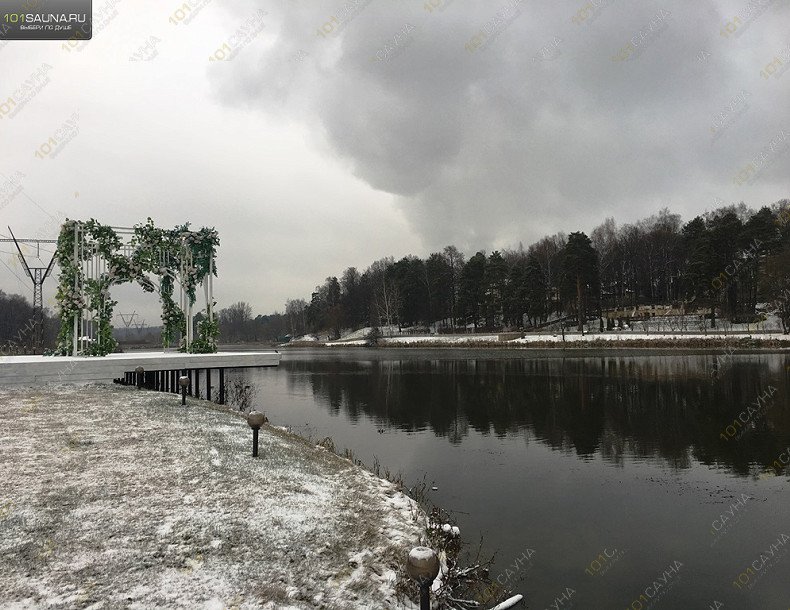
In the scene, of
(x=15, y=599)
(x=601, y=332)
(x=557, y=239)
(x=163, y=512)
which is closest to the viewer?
(x=15, y=599)

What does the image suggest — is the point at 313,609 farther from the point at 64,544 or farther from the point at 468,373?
the point at 468,373

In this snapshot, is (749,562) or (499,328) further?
(499,328)

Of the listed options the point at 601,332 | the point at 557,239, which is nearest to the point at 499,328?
the point at 601,332

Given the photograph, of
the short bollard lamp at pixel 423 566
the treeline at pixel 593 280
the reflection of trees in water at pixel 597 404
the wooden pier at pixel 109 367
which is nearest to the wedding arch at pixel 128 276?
the wooden pier at pixel 109 367

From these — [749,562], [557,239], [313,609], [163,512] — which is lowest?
[749,562]

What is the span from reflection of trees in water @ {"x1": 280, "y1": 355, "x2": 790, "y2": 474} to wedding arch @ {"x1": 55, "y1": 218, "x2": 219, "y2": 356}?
7854mm

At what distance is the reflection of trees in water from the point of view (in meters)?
12.7

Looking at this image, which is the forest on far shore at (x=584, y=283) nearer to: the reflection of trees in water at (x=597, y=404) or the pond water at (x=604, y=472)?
the reflection of trees in water at (x=597, y=404)

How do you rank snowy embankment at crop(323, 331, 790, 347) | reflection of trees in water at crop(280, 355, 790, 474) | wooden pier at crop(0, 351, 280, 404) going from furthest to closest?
snowy embankment at crop(323, 331, 790, 347), wooden pier at crop(0, 351, 280, 404), reflection of trees in water at crop(280, 355, 790, 474)

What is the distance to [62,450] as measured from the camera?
7.83 meters

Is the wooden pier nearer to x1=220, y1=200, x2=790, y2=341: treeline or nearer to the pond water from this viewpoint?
the pond water

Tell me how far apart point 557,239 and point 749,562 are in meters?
86.4

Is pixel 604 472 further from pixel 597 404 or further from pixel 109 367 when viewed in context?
pixel 109 367

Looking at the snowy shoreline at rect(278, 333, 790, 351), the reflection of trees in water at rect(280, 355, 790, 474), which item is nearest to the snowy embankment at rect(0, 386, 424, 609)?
Result: the reflection of trees in water at rect(280, 355, 790, 474)
